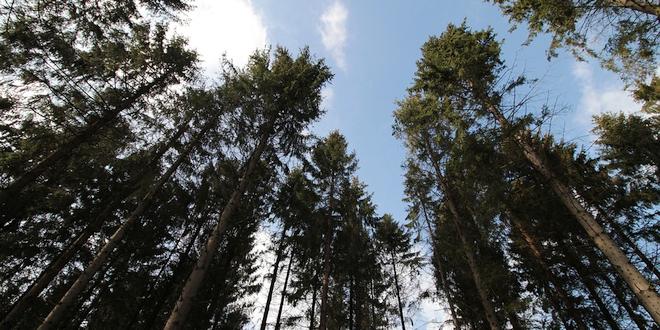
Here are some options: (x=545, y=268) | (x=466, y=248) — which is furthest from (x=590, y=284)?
(x=466, y=248)

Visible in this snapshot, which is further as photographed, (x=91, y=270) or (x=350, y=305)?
(x=350, y=305)

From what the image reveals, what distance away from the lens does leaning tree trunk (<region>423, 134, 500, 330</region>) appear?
403 inches

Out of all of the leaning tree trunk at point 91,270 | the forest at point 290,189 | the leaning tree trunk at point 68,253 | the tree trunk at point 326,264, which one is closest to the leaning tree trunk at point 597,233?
the forest at point 290,189

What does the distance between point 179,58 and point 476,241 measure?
1580 cm

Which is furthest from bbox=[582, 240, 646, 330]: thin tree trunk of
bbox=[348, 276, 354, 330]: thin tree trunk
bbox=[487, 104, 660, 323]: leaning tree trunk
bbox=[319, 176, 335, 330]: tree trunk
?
bbox=[348, 276, 354, 330]: thin tree trunk

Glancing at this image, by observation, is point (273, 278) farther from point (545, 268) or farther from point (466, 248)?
point (545, 268)

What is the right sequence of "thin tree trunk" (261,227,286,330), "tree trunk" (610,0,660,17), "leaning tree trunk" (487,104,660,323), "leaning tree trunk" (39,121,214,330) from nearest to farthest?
1. "leaning tree trunk" (487,104,660,323)
2. "tree trunk" (610,0,660,17)
3. "leaning tree trunk" (39,121,214,330)
4. "thin tree trunk" (261,227,286,330)

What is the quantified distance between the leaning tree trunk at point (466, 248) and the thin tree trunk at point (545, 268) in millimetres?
2375

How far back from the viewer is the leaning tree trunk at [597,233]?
652cm

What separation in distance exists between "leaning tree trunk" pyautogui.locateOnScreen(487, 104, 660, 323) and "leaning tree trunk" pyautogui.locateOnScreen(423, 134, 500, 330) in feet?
13.0

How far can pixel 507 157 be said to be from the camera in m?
9.78

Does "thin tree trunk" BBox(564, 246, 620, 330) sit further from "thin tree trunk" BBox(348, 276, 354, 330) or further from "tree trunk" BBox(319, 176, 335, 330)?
"thin tree trunk" BBox(348, 276, 354, 330)

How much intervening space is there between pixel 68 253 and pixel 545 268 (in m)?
16.8

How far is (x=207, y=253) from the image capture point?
24.6 ft
